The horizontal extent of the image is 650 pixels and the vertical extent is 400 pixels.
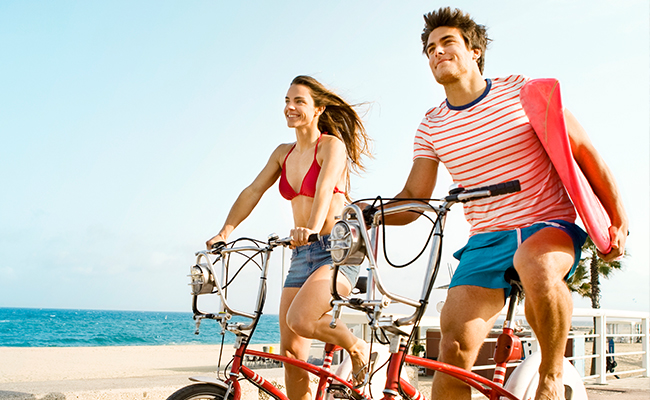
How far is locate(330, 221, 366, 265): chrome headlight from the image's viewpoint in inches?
77.3

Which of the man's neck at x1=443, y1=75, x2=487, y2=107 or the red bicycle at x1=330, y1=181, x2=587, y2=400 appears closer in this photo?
the red bicycle at x1=330, y1=181, x2=587, y2=400

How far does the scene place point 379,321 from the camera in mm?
2064

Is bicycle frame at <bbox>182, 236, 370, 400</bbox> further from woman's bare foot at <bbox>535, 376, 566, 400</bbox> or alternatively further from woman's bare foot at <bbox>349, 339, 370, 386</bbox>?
woman's bare foot at <bbox>535, 376, 566, 400</bbox>

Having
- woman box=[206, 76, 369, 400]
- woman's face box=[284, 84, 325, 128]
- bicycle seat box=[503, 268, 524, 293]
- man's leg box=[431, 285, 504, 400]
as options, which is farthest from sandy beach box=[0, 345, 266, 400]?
bicycle seat box=[503, 268, 524, 293]

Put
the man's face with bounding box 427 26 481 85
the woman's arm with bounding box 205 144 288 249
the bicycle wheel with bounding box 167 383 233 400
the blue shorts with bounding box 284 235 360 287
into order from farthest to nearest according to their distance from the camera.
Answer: the woman's arm with bounding box 205 144 288 249 → the blue shorts with bounding box 284 235 360 287 → the man's face with bounding box 427 26 481 85 → the bicycle wheel with bounding box 167 383 233 400

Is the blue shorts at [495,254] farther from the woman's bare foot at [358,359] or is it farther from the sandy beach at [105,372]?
A: the sandy beach at [105,372]

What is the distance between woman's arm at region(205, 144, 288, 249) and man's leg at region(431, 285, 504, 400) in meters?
1.52

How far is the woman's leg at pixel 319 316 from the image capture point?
3.24 m

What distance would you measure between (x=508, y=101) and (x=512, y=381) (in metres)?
1.36

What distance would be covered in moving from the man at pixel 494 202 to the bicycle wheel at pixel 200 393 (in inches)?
39.5

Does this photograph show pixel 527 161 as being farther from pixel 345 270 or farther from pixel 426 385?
pixel 426 385

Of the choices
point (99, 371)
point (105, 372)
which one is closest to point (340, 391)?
point (105, 372)

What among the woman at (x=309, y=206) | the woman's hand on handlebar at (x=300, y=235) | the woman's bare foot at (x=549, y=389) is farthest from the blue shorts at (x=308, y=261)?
the woman's bare foot at (x=549, y=389)

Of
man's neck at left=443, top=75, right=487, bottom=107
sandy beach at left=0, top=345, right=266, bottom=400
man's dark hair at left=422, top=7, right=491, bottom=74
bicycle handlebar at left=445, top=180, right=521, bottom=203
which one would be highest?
man's dark hair at left=422, top=7, right=491, bottom=74
